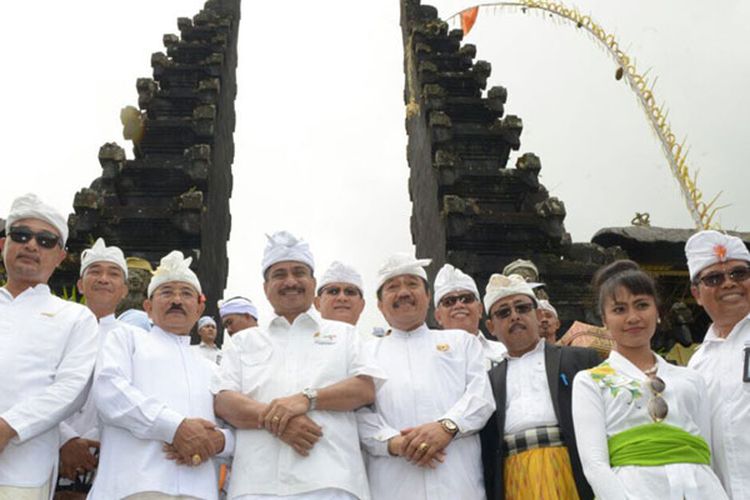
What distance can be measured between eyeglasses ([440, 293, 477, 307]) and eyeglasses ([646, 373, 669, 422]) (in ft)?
5.04

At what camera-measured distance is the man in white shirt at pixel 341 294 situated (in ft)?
16.7

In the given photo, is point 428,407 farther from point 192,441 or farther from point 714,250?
point 714,250

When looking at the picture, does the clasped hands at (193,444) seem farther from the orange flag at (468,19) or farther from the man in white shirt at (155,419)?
the orange flag at (468,19)

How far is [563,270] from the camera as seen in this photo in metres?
8.52

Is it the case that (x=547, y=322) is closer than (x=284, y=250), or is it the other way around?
(x=284, y=250)

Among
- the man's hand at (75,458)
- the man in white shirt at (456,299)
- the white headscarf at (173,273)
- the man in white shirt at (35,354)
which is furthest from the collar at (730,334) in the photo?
the man's hand at (75,458)

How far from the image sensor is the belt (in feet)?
12.5

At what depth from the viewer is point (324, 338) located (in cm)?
404

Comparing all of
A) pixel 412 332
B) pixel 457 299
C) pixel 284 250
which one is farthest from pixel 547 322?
pixel 284 250

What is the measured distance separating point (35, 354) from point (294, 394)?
137 centimetres

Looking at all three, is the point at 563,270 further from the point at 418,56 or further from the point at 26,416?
the point at 26,416

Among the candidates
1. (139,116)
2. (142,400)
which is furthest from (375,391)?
(139,116)

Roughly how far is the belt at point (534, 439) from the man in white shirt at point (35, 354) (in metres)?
2.30

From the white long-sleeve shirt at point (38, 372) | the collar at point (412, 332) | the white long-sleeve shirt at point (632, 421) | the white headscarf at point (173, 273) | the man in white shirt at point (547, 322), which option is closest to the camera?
the white long-sleeve shirt at point (632, 421)
